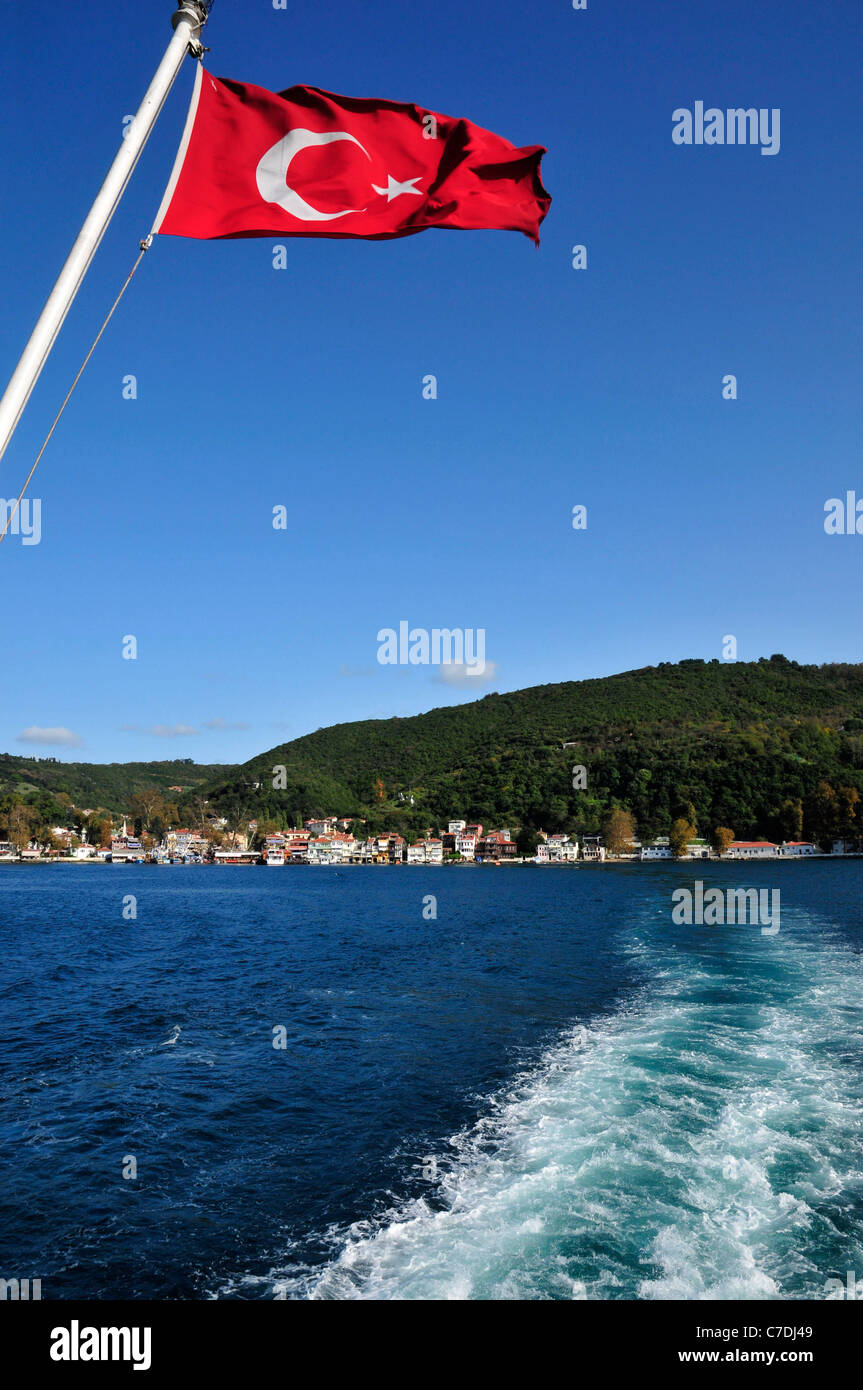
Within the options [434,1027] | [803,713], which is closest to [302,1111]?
[434,1027]

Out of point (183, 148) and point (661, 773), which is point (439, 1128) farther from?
point (661, 773)

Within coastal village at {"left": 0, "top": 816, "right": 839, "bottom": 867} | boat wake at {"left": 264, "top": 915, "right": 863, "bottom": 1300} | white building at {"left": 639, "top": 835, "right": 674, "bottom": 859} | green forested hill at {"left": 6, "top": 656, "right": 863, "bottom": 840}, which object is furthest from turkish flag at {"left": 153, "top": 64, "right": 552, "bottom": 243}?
green forested hill at {"left": 6, "top": 656, "right": 863, "bottom": 840}

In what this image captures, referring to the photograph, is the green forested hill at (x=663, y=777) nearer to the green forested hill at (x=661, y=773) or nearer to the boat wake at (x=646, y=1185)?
the green forested hill at (x=661, y=773)

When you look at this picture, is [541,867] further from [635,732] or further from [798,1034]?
[798,1034]

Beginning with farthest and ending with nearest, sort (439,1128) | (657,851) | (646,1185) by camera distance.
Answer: (657,851) → (439,1128) → (646,1185)

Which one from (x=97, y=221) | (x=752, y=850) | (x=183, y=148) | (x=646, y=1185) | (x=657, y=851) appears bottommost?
(x=657, y=851)

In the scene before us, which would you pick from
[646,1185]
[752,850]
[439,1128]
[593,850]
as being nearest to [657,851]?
[593,850]

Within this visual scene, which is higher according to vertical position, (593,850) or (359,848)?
(593,850)
